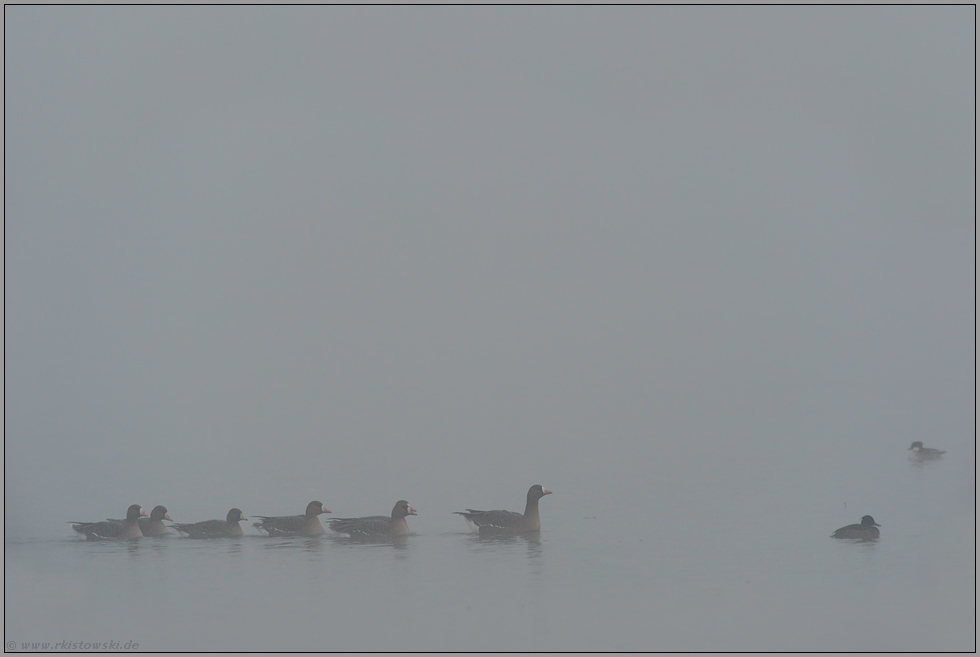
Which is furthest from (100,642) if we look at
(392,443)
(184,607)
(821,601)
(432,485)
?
(392,443)

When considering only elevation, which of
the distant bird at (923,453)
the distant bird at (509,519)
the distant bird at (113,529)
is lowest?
the distant bird at (113,529)

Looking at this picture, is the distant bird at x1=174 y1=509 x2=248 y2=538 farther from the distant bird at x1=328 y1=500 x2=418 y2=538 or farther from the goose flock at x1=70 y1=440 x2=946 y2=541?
the distant bird at x1=328 y1=500 x2=418 y2=538

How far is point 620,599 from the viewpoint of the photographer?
13914 mm

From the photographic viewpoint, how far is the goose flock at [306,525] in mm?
17297

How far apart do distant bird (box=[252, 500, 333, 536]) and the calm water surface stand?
0.29 meters

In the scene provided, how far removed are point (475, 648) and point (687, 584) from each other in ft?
11.1

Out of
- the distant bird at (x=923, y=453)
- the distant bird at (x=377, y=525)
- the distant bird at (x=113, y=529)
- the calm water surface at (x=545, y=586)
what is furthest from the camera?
the distant bird at (x=923, y=453)

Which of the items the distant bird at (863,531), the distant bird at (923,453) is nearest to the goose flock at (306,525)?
the distant bird at (863,531)

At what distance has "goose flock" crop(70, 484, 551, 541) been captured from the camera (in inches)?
681

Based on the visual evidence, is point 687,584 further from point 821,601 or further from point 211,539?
point 211,539

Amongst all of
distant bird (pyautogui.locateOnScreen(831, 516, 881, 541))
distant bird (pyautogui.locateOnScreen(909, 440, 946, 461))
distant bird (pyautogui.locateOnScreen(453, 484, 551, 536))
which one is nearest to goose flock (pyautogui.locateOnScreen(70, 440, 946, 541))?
distant bird (pyautogui.locateOnScreen(453, 484, 551, 536))

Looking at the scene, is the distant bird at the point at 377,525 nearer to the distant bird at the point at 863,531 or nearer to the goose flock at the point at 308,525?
the goose flock at the point at 308,525

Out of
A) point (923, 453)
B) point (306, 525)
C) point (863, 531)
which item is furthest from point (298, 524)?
point (923, 453)

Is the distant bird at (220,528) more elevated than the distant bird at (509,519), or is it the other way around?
the distant bird at (509,519)
